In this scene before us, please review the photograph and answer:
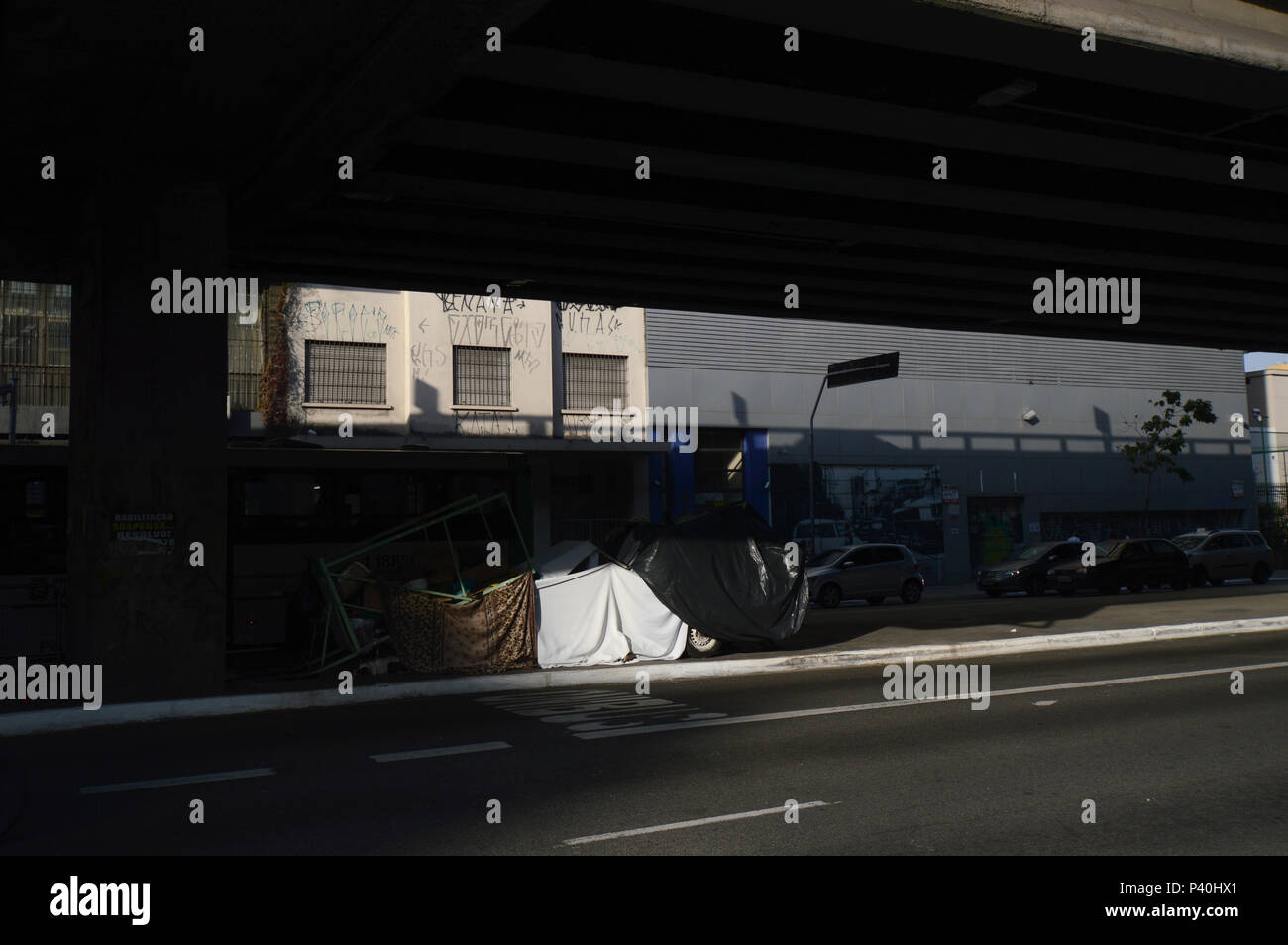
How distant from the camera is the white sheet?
572 inches

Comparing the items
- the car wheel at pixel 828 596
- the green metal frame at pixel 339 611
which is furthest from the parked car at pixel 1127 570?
the green metal frame at pixel 339 611

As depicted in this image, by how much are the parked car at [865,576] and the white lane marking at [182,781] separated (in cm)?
2010

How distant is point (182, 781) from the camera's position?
8281 millimetres

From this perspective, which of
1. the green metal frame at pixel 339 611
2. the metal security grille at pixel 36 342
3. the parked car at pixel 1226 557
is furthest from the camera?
the parked car at pixel 1226 557

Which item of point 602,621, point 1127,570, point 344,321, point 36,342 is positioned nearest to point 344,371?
point 344,321

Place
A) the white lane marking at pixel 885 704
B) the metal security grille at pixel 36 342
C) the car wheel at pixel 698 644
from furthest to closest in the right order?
1. the metal security grille at pixel 36 342
2. the car wheel at pixel 698 644
3. the white lane marking at pixel 885 704

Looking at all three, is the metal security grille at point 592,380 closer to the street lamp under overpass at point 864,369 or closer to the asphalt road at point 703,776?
the street lamp under overpass at point 864,369

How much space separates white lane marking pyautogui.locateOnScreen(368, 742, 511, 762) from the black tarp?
5.78 metres

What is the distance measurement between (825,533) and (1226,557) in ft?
37.2

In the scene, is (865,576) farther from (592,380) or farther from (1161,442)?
(1161,442)

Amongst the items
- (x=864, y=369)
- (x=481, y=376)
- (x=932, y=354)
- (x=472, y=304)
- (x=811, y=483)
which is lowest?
(x=811, y=483)

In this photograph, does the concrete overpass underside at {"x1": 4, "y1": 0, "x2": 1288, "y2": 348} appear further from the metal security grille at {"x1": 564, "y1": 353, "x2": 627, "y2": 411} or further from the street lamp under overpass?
the metal security grille at {"x1": 564, "y1": 353, "x2": 627, "y2": 411}

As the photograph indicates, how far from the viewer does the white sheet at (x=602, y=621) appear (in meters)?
14.5

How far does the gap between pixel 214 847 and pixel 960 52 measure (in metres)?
8.85
